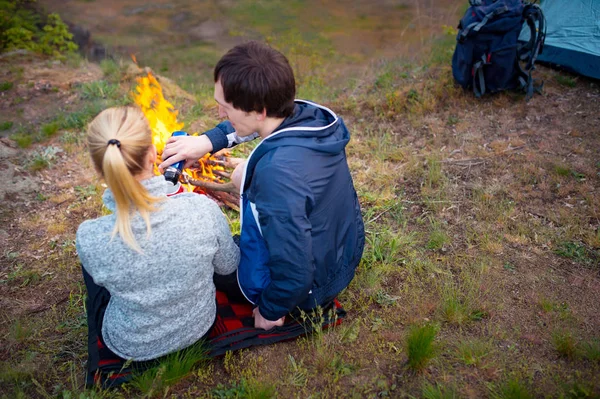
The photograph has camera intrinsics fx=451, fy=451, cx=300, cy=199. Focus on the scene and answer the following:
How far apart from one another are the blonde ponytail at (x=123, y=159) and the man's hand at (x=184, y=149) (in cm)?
90

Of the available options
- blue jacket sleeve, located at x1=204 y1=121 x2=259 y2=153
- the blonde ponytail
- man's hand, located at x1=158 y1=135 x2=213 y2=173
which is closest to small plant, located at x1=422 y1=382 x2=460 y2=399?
the blonde ponytail

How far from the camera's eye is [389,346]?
2.53 meters

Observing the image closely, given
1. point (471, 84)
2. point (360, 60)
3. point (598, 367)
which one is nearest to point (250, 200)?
point (598, 367)

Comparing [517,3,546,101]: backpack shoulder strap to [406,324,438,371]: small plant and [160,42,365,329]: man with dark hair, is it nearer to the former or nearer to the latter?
[160,42,365,329]: man with dark hair

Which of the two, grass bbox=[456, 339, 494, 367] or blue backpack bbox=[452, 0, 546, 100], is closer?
grass bbox=[456, 339, 494, 367]

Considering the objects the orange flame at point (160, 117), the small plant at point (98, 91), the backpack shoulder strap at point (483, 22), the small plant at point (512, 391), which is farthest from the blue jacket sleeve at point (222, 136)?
the small plant at point (98, 91)

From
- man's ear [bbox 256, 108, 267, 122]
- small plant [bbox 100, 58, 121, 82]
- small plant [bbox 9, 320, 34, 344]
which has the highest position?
man's ear [bbox 256, 108, 267, 122]

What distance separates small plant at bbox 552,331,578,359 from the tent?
163 inches

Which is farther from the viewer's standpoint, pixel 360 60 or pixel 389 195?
pixel 360 60

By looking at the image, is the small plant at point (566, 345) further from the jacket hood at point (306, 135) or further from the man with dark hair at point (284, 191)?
the jacket hood at point (306, 135)

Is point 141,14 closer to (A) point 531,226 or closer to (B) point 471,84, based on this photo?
(B) point 471,84

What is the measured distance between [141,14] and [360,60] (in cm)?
731

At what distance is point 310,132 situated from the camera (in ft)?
7.25

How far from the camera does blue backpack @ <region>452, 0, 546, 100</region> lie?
16.0ft
